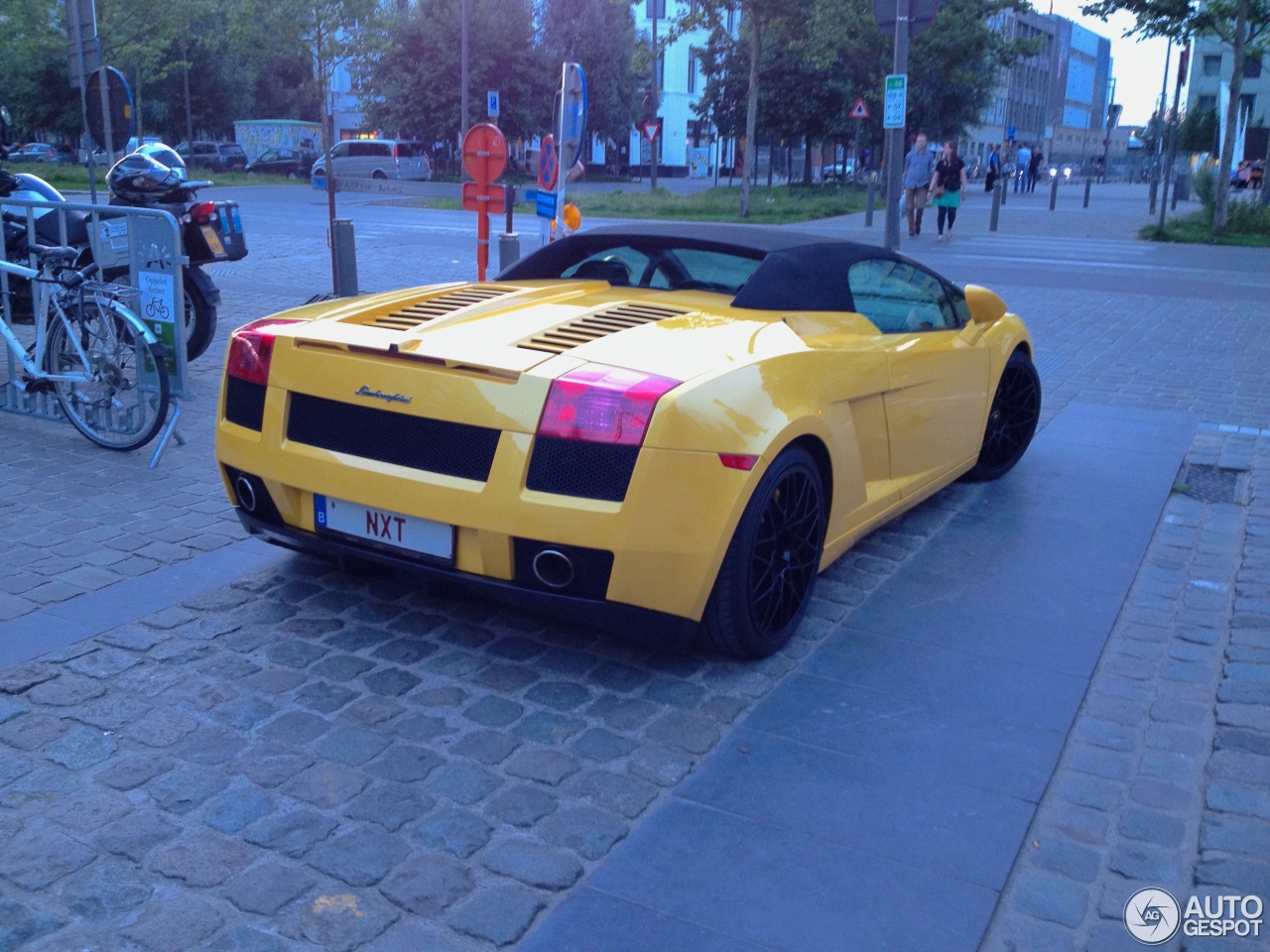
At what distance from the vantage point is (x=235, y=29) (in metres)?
39.9

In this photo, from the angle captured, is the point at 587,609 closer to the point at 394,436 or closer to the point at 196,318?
the point at 394,436

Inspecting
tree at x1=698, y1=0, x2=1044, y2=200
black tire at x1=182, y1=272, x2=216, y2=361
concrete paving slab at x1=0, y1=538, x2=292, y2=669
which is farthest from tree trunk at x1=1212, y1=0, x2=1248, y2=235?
concrete paving slab at x1=0, y1=538, x2=292, y2=669

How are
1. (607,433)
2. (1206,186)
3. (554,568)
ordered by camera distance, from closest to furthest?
(607,433), (554,568), (1206,186)

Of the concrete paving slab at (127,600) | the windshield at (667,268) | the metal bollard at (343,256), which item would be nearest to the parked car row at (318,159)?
the metal bollard at (343,256)

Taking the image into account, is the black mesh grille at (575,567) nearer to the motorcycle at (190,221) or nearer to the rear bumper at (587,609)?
the rear bumper at (587,609)

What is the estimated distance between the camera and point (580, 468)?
3463 mm

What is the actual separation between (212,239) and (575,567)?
5.83 meters

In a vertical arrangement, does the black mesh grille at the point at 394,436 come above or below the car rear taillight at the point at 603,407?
below

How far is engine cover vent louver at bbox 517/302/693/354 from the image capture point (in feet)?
12.4

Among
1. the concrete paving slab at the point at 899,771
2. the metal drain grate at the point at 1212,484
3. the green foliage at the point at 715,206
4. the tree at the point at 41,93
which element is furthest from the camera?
the tree at the point at 41,93

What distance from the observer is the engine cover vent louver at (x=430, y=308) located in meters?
4.10

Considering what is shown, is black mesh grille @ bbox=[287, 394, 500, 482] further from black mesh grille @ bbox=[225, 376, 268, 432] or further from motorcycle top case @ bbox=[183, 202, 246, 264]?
motorcycle top case @ bbox=[183, 202, 246, 264]

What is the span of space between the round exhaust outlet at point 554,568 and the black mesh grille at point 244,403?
1.16m

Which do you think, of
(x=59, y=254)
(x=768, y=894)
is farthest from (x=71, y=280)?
(x=768, y=894)
